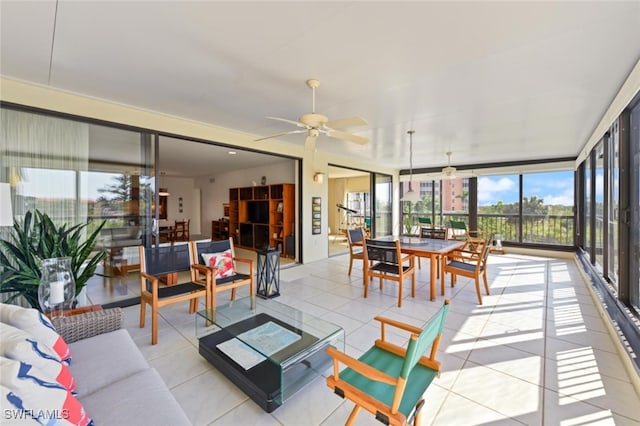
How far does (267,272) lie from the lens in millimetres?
3814

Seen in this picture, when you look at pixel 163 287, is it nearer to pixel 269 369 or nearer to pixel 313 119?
pixel 269 369

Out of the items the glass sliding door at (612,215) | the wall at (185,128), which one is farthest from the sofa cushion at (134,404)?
the glass sliding door at (612,215)

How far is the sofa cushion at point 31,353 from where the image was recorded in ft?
3.42

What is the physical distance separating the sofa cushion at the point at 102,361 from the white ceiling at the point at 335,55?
7.10ft

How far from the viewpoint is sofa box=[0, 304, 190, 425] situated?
34.7 inches

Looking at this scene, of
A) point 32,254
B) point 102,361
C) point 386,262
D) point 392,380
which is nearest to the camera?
point 392,380

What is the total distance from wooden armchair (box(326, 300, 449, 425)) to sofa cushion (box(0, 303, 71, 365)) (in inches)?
55.0

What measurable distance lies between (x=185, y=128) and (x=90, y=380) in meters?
3.35

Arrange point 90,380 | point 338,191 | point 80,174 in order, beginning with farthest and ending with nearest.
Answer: point 338,191 → point 80,174 → point 90,380

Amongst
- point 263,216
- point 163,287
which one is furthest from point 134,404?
point 263,216

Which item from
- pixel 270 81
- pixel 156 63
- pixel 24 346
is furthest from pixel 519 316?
pixel 156 63

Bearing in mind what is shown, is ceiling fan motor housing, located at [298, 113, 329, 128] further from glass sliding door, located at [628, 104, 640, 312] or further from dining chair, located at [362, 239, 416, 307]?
glass sliding door, located at [628, 104, 640, 312]

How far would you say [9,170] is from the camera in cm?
268

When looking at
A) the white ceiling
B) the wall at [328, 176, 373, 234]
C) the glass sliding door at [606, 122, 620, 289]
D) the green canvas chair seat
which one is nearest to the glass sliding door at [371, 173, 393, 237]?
the wall at [328, 176, 373, 234]
